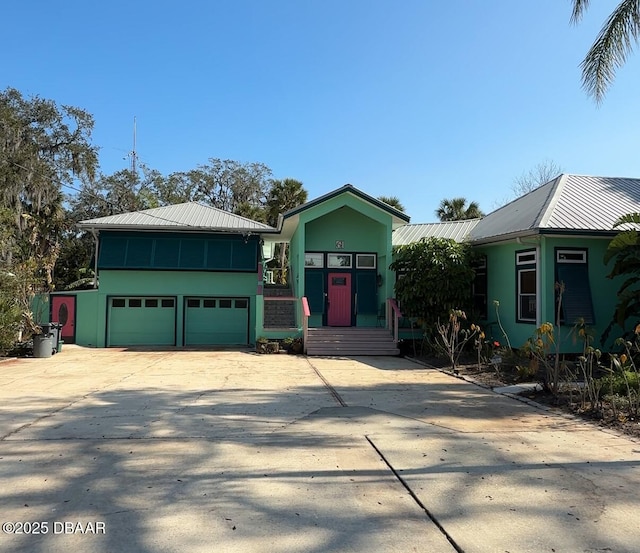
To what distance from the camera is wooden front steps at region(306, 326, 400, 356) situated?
583 inches

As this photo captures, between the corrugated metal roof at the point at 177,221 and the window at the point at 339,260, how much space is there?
255cm

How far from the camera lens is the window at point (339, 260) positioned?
17.5 m

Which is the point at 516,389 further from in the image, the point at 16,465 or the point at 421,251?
the point at 16,465

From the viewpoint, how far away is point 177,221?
60.1 ft

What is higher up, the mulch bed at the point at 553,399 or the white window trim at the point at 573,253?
the white window trim at the point at 573,253

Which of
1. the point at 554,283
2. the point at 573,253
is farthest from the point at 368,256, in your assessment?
the point at 573,253

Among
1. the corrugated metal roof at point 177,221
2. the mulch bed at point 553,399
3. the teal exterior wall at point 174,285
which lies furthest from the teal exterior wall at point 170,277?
the mulch bed at point 553,399

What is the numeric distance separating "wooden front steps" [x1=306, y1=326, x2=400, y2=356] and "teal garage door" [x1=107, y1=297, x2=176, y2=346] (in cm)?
602

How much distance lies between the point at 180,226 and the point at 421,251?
346 inches

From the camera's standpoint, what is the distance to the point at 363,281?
17.5 metres

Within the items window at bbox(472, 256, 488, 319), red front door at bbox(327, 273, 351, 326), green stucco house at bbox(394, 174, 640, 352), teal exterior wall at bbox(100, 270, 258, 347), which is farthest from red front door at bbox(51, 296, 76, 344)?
green stucco house at bbox(394, 174, 640, 352)

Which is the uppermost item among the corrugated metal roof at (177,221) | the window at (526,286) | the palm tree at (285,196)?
the palm tree at (285,196)

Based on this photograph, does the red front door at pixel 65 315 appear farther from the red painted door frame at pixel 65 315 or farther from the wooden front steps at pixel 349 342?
the wooden front steps at pixel 349 342

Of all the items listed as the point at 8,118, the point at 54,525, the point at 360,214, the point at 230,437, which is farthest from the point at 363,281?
the point at 8,118
